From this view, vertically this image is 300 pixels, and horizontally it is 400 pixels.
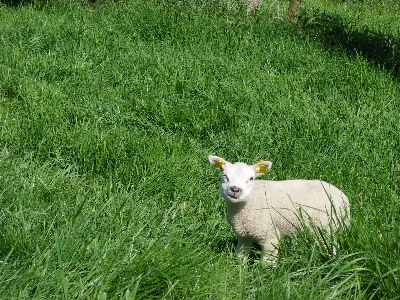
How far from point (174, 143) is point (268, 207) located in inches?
58.0

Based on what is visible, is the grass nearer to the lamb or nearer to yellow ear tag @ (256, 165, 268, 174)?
the lamb

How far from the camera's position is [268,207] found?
4156mm

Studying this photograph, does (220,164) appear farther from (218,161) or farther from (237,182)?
(237,182)

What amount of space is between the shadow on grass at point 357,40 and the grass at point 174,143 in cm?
4

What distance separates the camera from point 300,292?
3.30 metres

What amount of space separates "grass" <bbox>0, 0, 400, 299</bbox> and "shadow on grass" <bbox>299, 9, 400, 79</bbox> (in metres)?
0.04

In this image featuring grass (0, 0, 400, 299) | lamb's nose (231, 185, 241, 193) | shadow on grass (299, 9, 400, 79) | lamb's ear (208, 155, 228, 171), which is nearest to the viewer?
grass (0, 0, 400, 299)

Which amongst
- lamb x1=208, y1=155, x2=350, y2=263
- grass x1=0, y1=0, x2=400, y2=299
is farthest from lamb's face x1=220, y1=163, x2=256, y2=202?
grass x1=0, y1=0, x2=400, y2=299

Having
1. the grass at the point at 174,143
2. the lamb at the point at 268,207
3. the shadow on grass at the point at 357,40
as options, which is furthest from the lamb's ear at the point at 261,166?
the shadow on grass at the point at 357,40

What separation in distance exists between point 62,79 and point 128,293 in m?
4.15

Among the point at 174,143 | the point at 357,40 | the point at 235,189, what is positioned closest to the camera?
the point at 235,189

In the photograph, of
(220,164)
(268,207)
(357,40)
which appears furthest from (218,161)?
(357,40)

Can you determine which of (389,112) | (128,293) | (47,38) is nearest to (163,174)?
(128,293)

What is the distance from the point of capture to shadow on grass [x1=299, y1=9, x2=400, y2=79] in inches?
304
